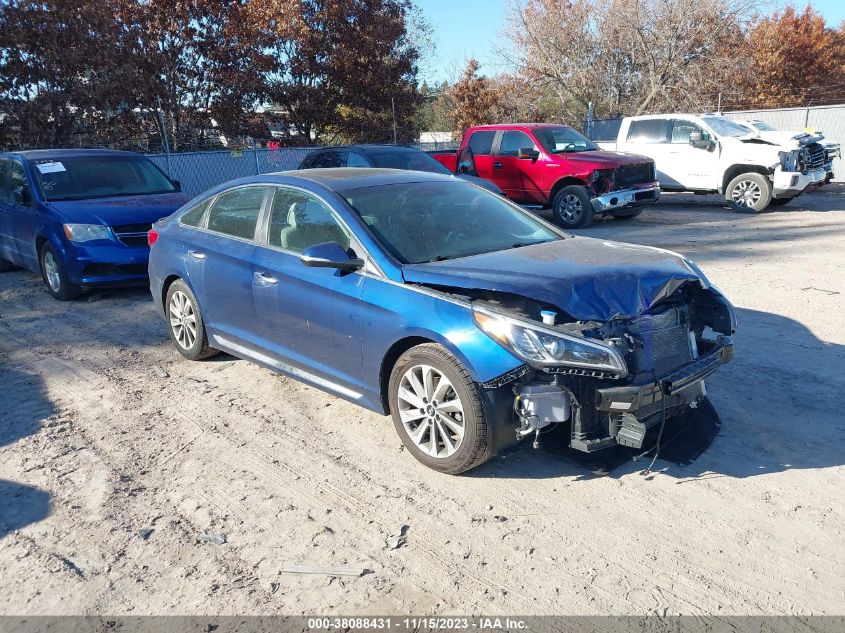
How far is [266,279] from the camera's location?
195 inches

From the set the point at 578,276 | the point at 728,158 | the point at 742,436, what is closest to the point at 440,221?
the point at 578,276

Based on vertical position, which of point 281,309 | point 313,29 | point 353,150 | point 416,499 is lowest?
point 416,499

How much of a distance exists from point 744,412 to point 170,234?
4859 millimetres

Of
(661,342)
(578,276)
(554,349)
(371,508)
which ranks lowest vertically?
(371,508)

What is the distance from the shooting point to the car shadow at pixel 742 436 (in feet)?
13.1

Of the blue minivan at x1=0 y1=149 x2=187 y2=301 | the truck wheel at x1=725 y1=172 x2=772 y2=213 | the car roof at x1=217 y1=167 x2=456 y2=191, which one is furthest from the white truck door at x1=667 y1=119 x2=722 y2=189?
the car roof at x1=217 y1=167 x2=456 y2=191

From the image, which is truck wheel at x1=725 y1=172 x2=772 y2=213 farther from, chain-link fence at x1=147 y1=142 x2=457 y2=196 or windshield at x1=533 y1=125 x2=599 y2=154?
chain-link fence at x1=147 y1=142 x2=457 y2=196

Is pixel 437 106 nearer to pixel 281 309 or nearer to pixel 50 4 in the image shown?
pixel 50 4

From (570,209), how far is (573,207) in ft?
0.25

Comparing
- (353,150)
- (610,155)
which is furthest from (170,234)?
(610,155)

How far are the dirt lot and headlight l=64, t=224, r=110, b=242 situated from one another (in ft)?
8.25

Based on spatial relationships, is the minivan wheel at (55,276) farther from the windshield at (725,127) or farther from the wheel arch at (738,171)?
the windshield at (725,127)

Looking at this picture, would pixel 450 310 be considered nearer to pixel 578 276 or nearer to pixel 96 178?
pixel 578 276

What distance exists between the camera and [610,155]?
13.3m
